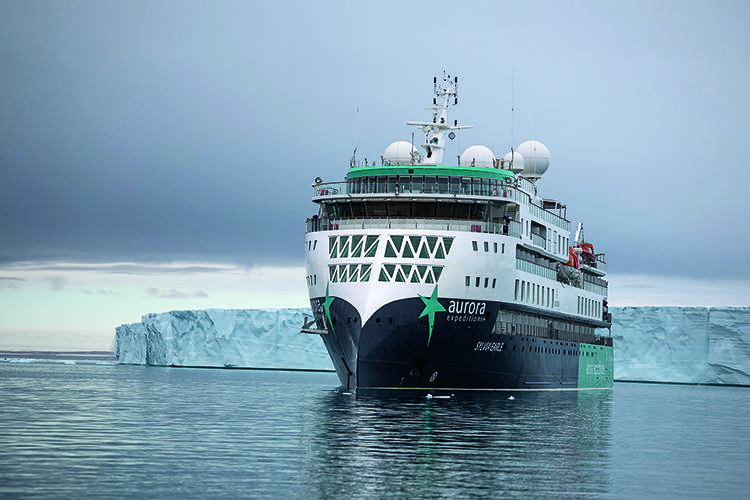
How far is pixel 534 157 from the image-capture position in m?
72.2

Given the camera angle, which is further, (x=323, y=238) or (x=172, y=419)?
(x=323, y=238)

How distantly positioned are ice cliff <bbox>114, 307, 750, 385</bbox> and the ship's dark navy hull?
99.0ft

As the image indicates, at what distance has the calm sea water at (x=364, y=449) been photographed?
69.0 feet

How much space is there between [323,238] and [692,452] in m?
25.3

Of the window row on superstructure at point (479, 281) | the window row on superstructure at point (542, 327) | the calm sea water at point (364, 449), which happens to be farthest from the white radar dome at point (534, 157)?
the calm sea water at point (364, 449)

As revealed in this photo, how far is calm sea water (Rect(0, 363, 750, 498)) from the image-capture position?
21.0 metres

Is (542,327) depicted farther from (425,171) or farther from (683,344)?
(683,344)

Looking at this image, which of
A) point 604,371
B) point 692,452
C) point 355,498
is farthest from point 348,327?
point 604,371

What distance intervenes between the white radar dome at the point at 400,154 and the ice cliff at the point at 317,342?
853 inches

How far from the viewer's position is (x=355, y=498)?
19.4 meters

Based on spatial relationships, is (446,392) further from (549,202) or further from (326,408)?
(549,202)

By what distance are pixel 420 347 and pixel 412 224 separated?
5816mm

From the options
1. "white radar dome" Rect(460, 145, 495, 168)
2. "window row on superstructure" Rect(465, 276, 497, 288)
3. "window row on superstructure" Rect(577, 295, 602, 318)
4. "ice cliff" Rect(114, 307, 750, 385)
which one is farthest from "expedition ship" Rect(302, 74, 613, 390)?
"ice cliff" Rect(114, 307, 750, 385)

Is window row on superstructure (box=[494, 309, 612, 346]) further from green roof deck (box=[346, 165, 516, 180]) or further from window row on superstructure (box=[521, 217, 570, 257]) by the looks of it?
green roof deck (box=[346, 165, 516, 180])
